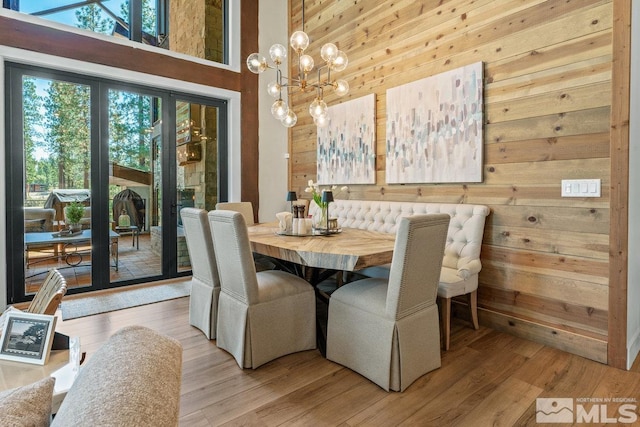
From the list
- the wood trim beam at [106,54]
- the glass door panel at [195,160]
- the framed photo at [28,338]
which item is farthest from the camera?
the glass door panel at [195,160]

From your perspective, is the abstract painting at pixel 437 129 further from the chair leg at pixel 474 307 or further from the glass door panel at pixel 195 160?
the glass door panel at pixel 195 160

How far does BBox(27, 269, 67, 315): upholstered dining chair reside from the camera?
4.34 ft

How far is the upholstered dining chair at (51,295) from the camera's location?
1.32 meters

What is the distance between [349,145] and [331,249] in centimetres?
238

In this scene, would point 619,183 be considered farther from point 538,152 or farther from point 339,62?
point 339,62

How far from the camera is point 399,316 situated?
75.7 inches

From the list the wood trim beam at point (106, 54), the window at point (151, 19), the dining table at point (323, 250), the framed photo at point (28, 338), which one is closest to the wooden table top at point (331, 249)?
the dining table at point (323, 250)

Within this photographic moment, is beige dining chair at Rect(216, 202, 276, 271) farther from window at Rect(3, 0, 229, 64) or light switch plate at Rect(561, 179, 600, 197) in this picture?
light switch plate at Rect(561, 179, 600, 197)

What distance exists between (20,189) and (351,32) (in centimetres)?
401

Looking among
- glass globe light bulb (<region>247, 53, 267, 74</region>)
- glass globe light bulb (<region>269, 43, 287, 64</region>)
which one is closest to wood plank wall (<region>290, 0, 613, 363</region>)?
glass globe light bulb (<region>269, 43, 287, 64</region>)

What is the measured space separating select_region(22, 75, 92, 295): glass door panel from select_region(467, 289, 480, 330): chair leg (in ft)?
13.0

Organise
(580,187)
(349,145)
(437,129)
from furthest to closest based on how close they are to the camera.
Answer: (349,145) < (437,129) < (580,187)

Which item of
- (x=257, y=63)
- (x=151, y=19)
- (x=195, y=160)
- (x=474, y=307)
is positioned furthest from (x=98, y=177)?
(x=474, y=307)

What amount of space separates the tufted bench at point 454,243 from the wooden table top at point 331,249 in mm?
548
